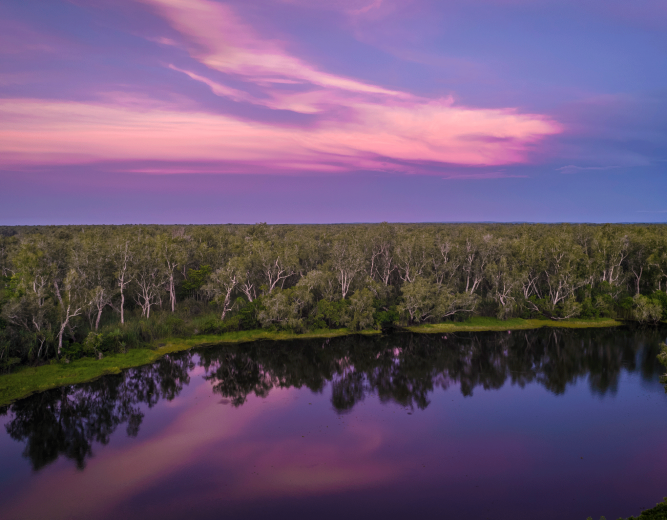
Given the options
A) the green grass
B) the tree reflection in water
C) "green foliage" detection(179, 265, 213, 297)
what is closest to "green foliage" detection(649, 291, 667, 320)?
the tree reflection in water

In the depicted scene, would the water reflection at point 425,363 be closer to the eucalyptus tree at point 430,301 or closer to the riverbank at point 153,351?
the riverbank at point 153,351

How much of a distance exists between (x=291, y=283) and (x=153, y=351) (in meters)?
29.5

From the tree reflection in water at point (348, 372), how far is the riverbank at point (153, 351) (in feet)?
4.34

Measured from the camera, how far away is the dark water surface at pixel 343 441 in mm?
24484

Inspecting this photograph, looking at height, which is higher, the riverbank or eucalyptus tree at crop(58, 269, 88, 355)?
eucalyptus tree at crop(58, 269, 88, 355)

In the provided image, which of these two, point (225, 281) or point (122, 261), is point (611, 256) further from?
point (122, 261)

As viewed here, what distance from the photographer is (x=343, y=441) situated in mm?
31328

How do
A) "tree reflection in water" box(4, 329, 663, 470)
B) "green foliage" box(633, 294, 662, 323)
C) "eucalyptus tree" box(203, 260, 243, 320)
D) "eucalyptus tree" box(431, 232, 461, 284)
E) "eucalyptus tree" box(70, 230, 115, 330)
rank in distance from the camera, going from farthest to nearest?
1. "eucalyptus tree" box(431, 232, 461, 284)
2. "green foliage" box(633, 294, 662, 323)
3. "eucalyptus tree" box(203, 260, 243, 320)
4. "eucalyptus tree" box(70, 230, 115, 330)
5. "tree reflection in water" box(4, 329, 663, 470)

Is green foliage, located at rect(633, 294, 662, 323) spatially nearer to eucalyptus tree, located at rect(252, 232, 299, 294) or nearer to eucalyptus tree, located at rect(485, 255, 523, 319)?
eucalyptus tree, located at rect(485, 255, 523, 319)

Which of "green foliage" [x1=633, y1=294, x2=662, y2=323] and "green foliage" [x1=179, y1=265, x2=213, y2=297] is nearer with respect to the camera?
"green foliage" [x1=633, y1=294, x2=662, y2=323]

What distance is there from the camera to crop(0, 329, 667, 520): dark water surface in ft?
80.3

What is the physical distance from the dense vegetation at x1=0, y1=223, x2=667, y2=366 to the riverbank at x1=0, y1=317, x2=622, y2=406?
1.50 m

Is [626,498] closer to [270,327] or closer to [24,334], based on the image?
[270,327]

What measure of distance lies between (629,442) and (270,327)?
42.3 m
